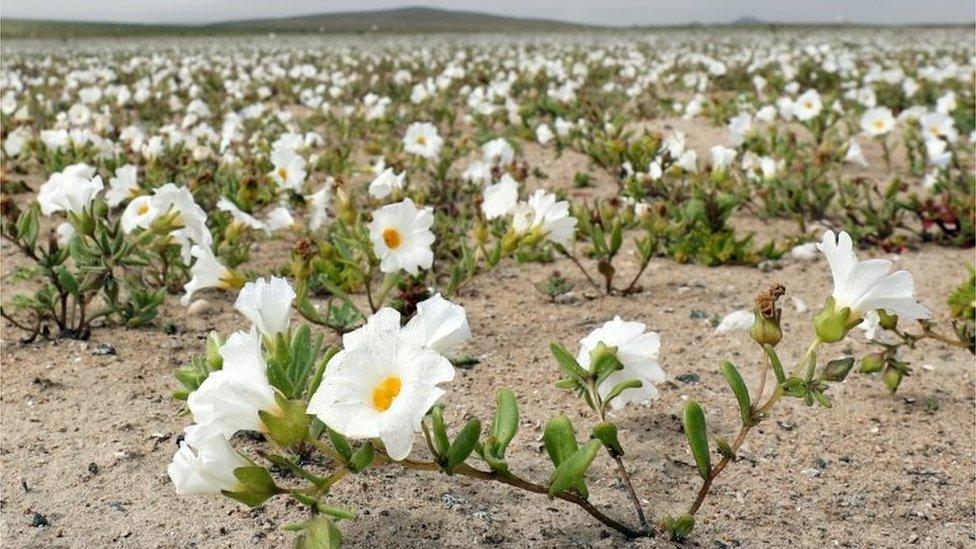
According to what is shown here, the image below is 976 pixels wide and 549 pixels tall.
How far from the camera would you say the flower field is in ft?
6.42

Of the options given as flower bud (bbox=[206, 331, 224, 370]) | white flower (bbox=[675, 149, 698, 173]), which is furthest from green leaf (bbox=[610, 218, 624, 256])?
flower bud (bbox=[206, 331, 224, 370])

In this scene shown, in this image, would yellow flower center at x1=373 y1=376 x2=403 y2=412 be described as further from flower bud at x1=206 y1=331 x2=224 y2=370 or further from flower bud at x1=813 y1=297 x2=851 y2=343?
flower bud at x1=813 y1=297 x2=851 y2=343

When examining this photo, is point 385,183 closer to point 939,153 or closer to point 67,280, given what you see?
point 67,280

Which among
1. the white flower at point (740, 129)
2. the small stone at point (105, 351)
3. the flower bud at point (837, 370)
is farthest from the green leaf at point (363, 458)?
the white flower at point (740, 129)

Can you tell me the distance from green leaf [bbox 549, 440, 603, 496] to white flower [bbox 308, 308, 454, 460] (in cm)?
47

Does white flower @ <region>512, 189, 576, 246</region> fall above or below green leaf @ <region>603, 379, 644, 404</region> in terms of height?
above

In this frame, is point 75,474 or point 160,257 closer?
point 75,474

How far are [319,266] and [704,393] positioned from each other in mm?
1959

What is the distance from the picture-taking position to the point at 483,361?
353 cm

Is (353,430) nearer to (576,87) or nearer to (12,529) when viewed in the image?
(12,529)

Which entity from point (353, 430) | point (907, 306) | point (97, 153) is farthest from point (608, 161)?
point (353, 430)

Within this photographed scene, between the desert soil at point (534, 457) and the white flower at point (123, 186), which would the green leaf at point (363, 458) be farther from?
the white flower at point (123, 186)

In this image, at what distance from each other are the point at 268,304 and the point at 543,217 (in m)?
1.50

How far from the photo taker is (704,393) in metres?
3.28
